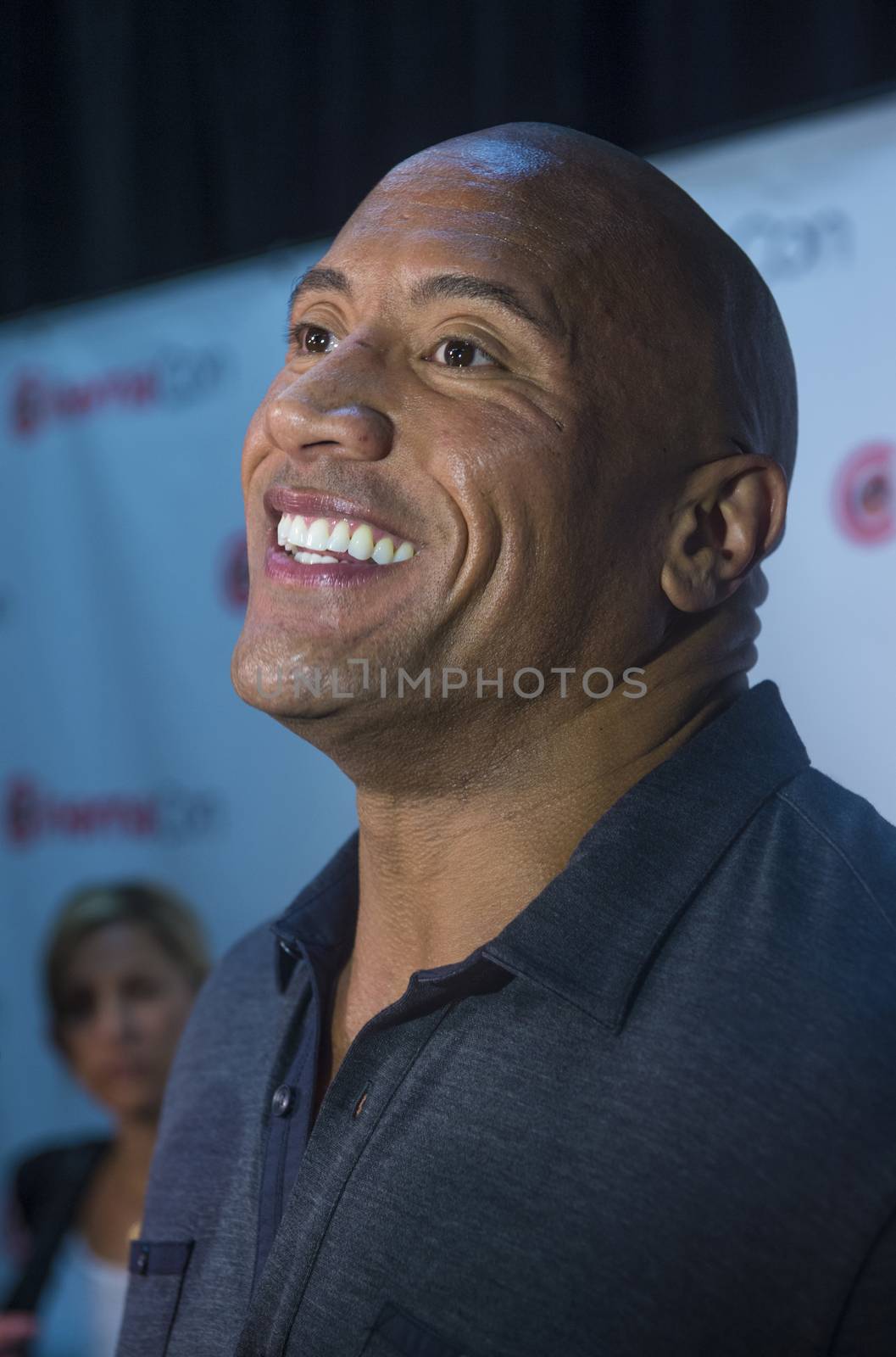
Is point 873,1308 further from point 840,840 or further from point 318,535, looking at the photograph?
point 318,535

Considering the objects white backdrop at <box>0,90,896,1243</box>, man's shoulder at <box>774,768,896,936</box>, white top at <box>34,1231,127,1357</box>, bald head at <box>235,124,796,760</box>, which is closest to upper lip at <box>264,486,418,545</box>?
bald head at <box>235,124,796,760</box>

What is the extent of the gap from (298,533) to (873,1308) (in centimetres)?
81

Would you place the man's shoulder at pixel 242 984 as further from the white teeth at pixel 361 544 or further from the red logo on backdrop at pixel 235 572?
the red logo on backdrop at pixel 235 572

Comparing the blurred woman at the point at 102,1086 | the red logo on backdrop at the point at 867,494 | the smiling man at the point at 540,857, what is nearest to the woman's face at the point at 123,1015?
the blurred woman at the point at 102,1086

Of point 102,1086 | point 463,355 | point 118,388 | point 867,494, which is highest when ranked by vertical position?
point 118,388

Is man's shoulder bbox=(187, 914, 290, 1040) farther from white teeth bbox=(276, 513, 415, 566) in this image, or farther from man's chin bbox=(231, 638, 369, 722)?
white teeth bbox=(276, 513, 415, 566)

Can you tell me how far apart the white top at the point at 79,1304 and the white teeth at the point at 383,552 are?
1.90 meters

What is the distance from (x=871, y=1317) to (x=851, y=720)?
1.16m

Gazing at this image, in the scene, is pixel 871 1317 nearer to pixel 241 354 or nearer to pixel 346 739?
pixel 346 739

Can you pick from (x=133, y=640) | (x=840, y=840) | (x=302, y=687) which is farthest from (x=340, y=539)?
(x=133, y=640)

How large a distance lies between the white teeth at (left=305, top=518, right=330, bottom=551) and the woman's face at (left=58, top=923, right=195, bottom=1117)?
182 centimetres

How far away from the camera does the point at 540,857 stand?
1.28 meters

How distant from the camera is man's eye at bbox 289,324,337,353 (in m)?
1.42

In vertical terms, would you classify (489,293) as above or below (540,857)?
above
